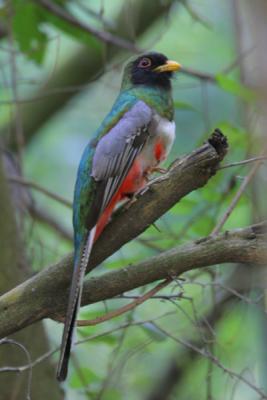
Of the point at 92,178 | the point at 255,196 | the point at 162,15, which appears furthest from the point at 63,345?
the point at 162,15

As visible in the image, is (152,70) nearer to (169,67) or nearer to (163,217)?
(169,67)

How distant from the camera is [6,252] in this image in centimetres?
375

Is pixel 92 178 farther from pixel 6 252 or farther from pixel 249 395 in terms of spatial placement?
pixel 249 395

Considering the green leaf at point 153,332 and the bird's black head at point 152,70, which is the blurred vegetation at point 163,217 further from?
the bird's black head at point 152,70

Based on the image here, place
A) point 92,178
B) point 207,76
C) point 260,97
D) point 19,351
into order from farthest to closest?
point 207,76, point 19,351, point 92,178, point 260,97

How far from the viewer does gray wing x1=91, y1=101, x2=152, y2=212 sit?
9.78ft

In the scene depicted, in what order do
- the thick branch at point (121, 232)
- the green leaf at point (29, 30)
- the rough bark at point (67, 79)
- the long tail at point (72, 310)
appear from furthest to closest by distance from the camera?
the rough bark at point (67, 79) < the green leaf at point (29, 30) < the long tail at point (72, 310) < the thick branch at point (121, 232)

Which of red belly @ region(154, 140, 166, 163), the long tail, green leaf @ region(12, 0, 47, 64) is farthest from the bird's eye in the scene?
the long tail

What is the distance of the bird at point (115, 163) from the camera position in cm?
260

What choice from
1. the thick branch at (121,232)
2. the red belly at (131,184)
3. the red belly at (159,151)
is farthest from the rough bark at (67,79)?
the thick branch at (121,232)

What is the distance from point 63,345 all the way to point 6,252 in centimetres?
123

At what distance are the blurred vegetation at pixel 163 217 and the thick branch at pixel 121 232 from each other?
254 millimetres

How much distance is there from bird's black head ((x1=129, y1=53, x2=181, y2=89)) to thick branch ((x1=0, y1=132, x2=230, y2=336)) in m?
1.25

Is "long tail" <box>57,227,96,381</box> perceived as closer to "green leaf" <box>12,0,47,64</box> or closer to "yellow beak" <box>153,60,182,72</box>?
"yellow beak" <box>153,60,182,72</box>
